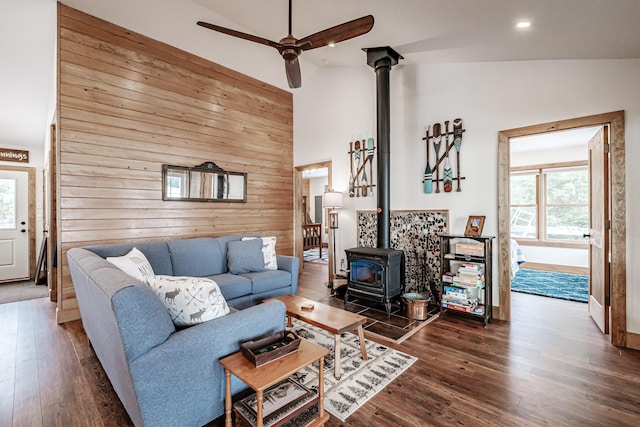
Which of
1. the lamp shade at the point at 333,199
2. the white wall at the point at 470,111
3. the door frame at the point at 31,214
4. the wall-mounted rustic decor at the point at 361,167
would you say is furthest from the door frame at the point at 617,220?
the door frame at the point at 31,214

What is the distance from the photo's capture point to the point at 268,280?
12.1 ft

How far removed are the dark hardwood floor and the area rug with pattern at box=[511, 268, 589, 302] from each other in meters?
1.16

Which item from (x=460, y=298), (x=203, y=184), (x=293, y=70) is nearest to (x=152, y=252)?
(x=203, y=184)

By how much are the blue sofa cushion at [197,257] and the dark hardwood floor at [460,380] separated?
1141 millimetres

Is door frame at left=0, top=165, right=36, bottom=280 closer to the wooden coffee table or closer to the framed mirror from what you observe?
A: the framed mirror

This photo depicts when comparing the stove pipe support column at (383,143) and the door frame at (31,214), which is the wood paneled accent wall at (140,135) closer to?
the stove pipe support column at (383,143)

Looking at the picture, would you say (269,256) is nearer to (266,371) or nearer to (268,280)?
(268,280)

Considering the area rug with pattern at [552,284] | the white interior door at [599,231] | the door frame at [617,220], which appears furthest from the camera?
the area rug with pattern at [552,284]

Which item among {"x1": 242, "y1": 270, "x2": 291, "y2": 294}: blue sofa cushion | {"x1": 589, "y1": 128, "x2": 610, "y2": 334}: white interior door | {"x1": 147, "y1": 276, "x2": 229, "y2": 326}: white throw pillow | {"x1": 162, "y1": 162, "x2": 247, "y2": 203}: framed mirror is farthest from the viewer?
{"x1": 162, "y1": 162, "x2": 247, "y2": 203}: framed mirror

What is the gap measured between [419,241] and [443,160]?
1.16m

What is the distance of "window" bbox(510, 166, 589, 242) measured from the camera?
6.25 meters

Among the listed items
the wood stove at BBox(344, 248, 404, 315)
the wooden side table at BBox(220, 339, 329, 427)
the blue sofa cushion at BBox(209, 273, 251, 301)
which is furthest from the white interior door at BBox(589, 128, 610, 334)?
the blue sofa cushion at BBox(209, 273, 251, 301)

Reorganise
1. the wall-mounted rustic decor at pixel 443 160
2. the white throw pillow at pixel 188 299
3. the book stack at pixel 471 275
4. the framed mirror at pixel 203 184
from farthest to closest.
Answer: the framed mirror at pixel 203 184 < the wall-mounted rustic decor at pixel 443 160 < the book stack at pixel 471 275 < the white throw pillow at pixel 188 299

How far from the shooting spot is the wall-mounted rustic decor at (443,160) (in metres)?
3.85
